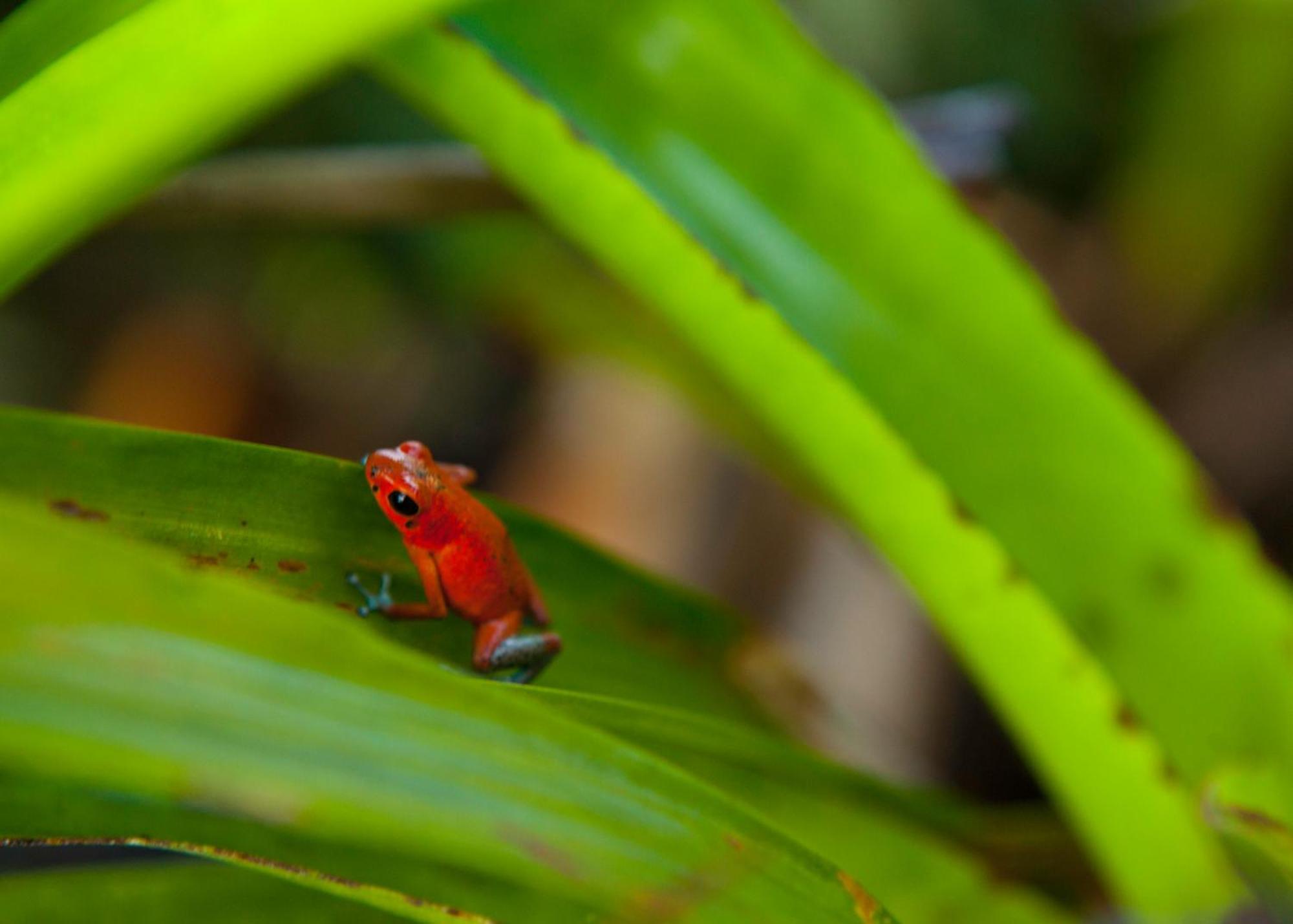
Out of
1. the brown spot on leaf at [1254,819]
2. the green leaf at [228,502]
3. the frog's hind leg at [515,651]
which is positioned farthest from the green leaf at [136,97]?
the brown spot on leaf at [1254,819]

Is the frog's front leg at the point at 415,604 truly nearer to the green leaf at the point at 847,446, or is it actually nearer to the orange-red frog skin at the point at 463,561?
the orange-red frog skin at the point at 463,561

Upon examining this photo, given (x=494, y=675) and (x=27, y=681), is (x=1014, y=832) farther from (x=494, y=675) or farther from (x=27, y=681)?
(x=27, y=681)

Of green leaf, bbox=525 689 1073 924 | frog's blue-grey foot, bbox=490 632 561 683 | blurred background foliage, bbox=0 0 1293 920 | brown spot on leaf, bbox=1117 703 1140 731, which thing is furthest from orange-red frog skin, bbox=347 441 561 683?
blurred background foliage, bbox=0 0 1293 920

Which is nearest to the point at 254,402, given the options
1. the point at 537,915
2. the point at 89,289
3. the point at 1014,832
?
the point at 89,289

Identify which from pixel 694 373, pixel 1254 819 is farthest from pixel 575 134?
pixel 694 373

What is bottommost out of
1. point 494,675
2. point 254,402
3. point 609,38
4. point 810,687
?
point 254,402

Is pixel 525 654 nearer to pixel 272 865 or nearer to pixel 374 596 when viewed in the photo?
pixel 374 596

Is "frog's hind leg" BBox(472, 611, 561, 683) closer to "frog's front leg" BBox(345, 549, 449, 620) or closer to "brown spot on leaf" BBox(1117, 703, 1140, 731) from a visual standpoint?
"frog's front leg" BBox(345, 549, 449, 620)
